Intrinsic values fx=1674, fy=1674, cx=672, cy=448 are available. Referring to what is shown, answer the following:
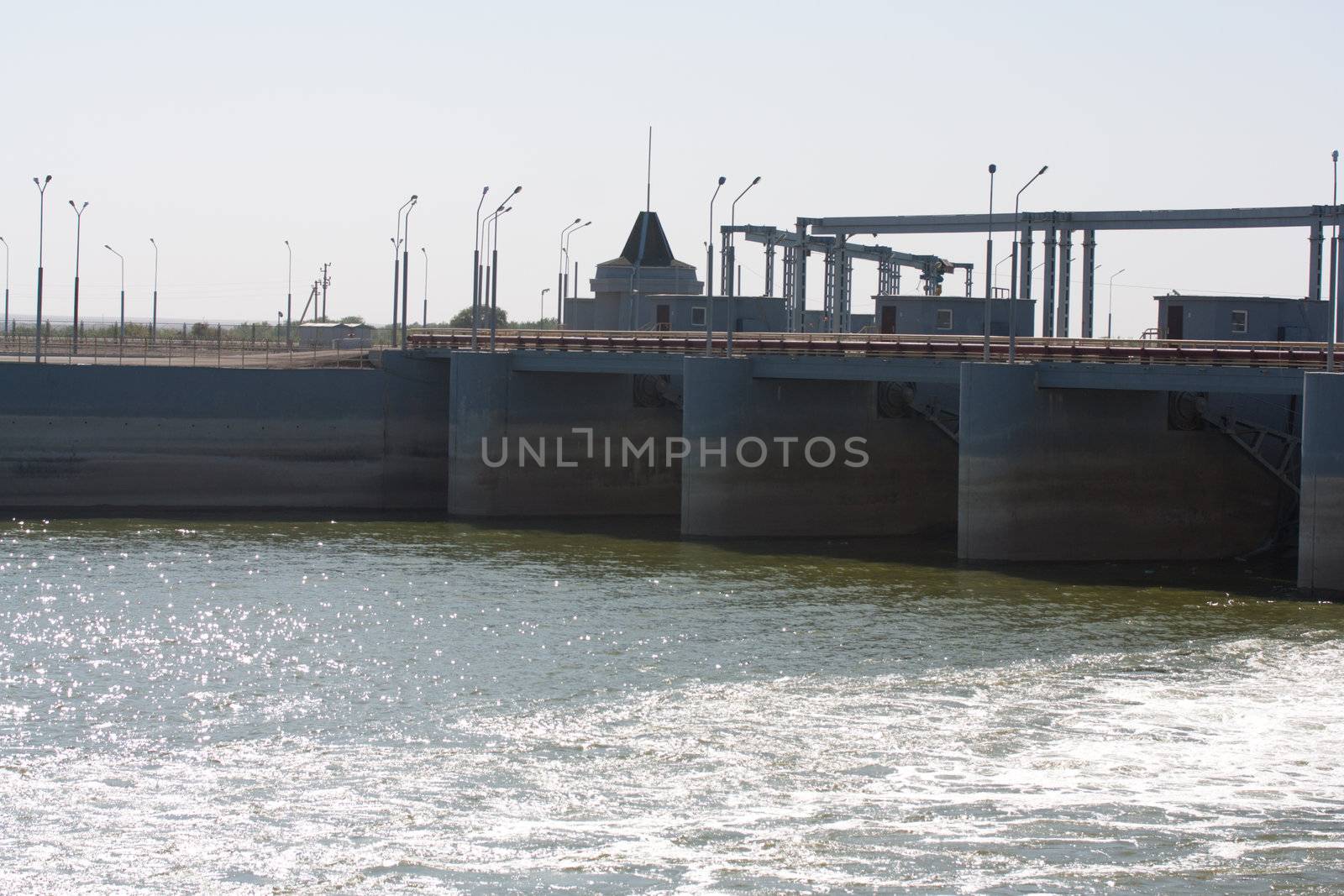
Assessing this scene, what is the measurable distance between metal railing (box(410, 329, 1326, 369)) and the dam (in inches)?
5.3

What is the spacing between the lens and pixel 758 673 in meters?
28.8

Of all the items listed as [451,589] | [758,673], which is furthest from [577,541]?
[758,673]

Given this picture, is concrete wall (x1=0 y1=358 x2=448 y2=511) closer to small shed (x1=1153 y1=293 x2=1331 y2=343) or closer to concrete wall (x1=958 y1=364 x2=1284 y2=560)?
concrete wall (x1=958 y1=364 x2=1284 y2=560)

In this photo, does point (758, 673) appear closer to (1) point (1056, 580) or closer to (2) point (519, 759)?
(2) point (519, 759)

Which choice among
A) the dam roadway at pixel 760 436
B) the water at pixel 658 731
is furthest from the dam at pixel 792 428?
the water at pixel 658 731

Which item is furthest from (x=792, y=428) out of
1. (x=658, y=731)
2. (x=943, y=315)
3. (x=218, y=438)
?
(x=658, y=731)

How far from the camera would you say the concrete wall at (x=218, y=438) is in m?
52.7

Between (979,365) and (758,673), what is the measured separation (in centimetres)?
1618

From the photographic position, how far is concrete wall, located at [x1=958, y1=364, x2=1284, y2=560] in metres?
42.6

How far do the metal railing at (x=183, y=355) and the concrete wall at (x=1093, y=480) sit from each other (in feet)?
86.3

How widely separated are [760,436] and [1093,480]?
32.0 feet

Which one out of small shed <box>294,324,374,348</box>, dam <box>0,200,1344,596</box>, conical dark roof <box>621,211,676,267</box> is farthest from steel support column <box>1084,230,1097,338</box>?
small shed <box>294,324,374,348</box>

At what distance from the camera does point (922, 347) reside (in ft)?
157

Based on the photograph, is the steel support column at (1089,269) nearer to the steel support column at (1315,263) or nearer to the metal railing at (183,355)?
the steel support column at (1315,263)
